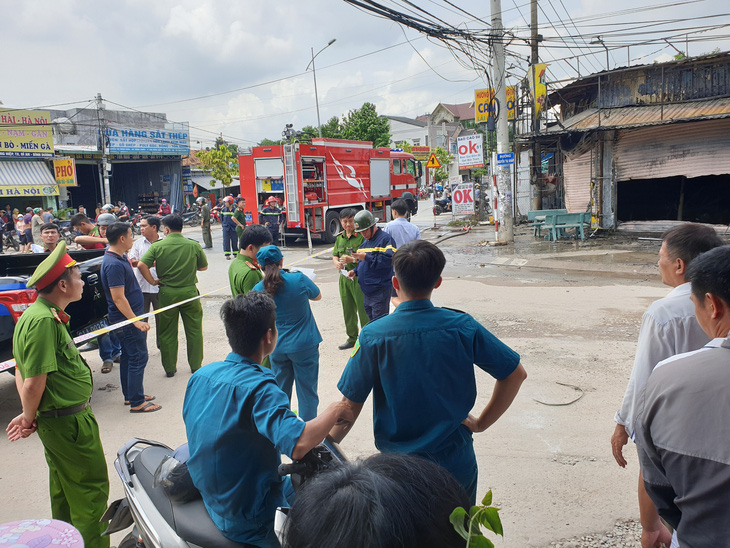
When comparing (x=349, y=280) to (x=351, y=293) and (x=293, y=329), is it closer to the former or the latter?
(x=351, y=293)

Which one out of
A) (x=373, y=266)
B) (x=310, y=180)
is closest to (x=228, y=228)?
(x=310, y=180)

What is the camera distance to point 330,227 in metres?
18.2

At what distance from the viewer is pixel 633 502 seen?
349cm

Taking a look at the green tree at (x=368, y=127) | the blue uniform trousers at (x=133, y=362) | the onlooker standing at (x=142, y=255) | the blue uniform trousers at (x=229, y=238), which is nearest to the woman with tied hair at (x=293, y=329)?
the blue uniform trousers at (x=133, y=362)

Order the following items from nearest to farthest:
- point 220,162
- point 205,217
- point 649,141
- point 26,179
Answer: point 649,141, point 205,217, point 26,179, point 220,162

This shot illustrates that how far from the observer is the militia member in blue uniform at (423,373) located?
2.22 metres

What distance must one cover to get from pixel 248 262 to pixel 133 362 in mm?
1552

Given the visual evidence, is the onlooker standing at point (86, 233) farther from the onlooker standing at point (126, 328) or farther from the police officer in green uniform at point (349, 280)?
the police officer in green uniform at point (349, 280)

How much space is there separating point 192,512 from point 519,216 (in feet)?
70.1

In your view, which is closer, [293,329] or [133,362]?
[293,329]

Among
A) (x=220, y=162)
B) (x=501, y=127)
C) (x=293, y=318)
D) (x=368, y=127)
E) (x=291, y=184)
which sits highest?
(x=368, y=127)

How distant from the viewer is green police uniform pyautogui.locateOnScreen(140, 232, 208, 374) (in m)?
5.92

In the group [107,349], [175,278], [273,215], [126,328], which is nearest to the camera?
[126,328]

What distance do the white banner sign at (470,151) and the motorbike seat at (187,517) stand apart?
1720 cm
